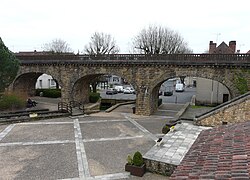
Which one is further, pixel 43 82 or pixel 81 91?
pixel 43 82

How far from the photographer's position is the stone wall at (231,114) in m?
12.4

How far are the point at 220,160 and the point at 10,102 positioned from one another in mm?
21541

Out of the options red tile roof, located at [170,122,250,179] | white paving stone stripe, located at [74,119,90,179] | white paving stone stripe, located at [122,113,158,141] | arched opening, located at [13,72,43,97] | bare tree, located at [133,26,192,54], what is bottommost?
white paving stone stripe, located at [74,119,90,179]

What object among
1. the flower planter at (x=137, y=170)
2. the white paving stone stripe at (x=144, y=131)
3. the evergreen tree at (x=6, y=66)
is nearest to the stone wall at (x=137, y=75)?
the white paving stone stripe at (x=144, y=131)

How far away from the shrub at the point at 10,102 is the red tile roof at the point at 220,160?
67.5ft

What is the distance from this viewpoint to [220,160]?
3496 millimetres

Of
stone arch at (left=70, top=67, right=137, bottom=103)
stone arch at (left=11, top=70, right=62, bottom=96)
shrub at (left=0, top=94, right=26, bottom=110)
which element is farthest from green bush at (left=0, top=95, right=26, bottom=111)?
stone arch at (left=70, top=67, right=137, bottom=103)

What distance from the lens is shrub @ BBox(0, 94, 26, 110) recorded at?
67.7 feet

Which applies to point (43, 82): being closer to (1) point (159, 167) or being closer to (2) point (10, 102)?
(2) point (10, 102)

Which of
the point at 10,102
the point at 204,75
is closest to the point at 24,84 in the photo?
the point at 10,102

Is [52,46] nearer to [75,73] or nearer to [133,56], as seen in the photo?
[75,73]

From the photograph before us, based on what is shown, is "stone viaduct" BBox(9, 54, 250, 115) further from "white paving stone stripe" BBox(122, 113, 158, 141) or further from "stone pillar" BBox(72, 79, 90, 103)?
"white paving stone stripe" BBox(122, 113, 158, 141)

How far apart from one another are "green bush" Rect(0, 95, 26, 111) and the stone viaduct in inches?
174

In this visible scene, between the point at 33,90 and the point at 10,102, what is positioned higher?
the point at 33,90
